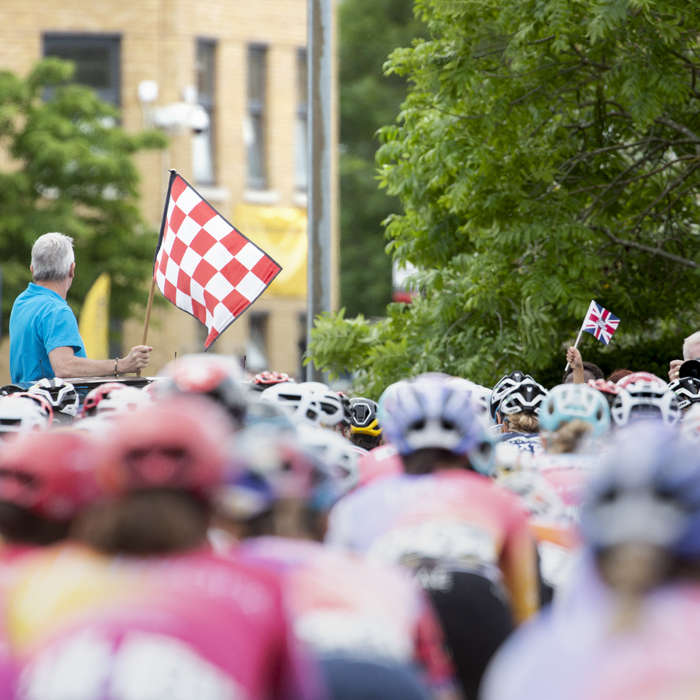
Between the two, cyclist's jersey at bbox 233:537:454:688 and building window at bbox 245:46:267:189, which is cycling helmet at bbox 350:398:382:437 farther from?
building window at bbox 245:46:267:189

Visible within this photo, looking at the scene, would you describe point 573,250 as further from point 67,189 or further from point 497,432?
point 67,189

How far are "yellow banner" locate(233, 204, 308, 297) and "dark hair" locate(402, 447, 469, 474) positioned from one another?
25.7 m

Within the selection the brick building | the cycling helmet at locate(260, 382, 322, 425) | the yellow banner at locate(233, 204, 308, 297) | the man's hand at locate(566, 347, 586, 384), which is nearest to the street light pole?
the man's hand at locate(566, 347, 586, 384)

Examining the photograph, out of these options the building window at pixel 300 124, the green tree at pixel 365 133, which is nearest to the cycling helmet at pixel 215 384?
the building window at pixel 300 124

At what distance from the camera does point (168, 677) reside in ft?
6.89

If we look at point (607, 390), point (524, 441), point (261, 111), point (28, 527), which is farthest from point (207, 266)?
Result: point (261, 111)

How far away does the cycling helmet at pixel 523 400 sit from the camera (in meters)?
7.20

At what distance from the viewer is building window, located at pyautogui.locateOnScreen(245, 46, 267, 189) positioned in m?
30.0

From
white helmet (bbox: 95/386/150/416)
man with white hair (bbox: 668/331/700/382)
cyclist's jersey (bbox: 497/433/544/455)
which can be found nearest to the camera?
white helmet (bbox: 95/386/150/416)

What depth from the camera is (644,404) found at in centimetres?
601

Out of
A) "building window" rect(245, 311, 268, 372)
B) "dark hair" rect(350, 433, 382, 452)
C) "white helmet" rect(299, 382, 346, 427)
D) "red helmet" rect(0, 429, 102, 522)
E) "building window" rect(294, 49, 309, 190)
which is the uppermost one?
"building window" rect(294, 49, 309, 190)

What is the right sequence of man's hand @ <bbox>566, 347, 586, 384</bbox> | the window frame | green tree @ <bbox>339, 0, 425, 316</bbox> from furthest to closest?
green tree @ <bbox>339, 0, 425, 316</bbox> → the window frame → man's hand @ <bbox>566, 347, 586, 384</bbox>

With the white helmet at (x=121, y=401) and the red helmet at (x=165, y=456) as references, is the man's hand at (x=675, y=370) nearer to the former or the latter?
the white helmet at (x=121, y=401)

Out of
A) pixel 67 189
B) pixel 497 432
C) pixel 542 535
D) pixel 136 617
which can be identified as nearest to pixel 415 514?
pixel 542 535
